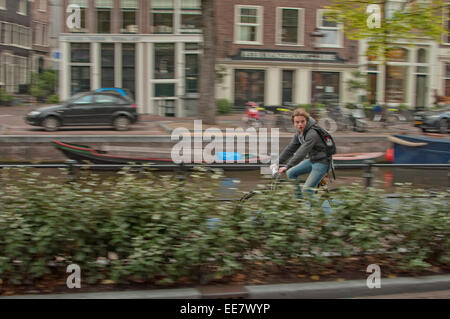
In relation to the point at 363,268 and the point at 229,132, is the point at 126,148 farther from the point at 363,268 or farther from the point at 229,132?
the point at 363,268

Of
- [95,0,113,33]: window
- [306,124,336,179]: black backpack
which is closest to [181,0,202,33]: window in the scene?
[95,0,113,33]: window

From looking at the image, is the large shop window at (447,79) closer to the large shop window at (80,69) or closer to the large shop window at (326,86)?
the large shop window at (326,86)

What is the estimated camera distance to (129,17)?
28078 millimetres

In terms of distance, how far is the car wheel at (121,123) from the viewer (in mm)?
20562

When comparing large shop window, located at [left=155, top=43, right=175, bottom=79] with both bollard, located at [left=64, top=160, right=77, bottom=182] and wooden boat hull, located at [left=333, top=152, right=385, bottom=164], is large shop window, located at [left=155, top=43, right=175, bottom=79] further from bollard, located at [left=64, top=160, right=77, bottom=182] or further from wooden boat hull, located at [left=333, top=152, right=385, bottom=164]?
bollard, located at [left=64, top=160, right=77, bottom=182]

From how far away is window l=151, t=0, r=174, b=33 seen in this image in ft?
91.7

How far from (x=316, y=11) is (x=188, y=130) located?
47.2 feet

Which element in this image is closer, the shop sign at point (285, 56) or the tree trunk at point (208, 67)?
the tree trunk at point (208, 67)

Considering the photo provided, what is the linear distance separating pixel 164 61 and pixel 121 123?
8.53 m

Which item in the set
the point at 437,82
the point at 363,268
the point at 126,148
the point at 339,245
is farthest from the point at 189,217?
the point at 437,82

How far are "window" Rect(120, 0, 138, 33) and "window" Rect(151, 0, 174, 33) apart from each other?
3.23 ft

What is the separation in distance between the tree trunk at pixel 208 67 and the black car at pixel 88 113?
294 cm

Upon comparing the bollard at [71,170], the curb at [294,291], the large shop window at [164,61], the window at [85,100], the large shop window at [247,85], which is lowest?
the curb at [294,291]

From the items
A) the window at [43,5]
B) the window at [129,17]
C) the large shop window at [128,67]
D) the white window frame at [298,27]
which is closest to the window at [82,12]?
the window at [129,17]
